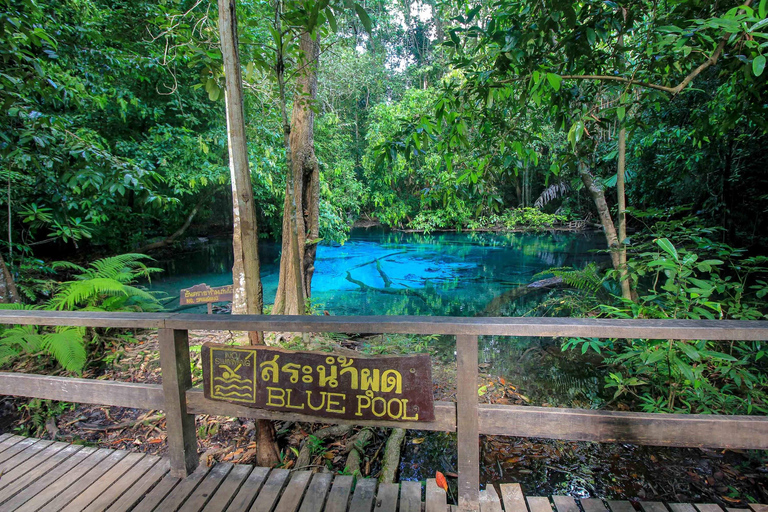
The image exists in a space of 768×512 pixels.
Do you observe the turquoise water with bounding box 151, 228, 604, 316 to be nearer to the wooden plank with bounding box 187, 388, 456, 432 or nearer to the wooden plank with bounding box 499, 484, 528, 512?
the wooden plank with bounding box 187, 388, 456, 432

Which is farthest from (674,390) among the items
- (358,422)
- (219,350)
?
(219,350)

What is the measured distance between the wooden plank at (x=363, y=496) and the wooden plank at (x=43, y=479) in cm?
131

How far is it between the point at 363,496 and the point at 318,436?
152 centimetres

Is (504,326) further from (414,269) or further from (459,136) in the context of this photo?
(414,269)

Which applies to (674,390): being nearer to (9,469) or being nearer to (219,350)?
(219,350)

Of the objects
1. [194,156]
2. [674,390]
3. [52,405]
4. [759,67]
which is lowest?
[52,405]

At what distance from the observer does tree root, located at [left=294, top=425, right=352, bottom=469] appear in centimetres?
271

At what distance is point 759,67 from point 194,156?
767cm

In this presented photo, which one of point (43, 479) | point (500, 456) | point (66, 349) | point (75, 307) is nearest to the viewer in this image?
point (43, 479)

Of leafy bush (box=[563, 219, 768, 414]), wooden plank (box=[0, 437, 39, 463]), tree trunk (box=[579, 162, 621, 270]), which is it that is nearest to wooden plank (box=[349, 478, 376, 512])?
leafy bush (box=[563, 219, 768, 414])

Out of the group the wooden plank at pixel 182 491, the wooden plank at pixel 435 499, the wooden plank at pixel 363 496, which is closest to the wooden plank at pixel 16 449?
the wooden plank at pixel 182 491

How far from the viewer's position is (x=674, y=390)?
2.85 metres

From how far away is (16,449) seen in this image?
2.08m

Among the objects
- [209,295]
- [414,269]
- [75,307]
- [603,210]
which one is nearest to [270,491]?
[209,295]
